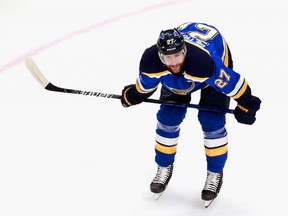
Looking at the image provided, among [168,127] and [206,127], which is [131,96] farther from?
[206,127]

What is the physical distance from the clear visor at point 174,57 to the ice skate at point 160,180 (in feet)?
2.63

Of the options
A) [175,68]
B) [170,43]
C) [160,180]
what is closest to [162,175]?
[160,180]

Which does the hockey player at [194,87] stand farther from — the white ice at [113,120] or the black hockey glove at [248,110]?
the white ice at [113,120]

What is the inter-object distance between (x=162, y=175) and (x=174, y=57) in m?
0.86

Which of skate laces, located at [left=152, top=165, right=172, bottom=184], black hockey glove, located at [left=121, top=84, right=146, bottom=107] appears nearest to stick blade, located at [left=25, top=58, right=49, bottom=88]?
black hockey glove, located at [left=121, top=84, right=146, bottom=107]

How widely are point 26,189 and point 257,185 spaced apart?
136 cm

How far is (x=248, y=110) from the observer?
2.87 meters

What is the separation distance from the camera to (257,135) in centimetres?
368

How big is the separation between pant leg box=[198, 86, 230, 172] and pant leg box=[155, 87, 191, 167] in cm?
12

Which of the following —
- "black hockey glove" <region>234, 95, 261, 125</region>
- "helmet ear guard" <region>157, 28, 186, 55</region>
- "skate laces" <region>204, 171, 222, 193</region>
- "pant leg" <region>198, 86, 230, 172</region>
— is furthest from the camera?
"skate laces" <region>204, 171, 222, 193</region>

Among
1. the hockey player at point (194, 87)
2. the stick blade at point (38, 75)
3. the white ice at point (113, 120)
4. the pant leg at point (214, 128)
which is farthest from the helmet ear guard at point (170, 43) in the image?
the stick blade at point (38, 75)

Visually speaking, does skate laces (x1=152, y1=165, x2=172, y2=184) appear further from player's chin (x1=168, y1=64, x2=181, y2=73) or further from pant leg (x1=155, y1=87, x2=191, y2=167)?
player's chin (x1=168, y1=64, x2=181, y2=73)

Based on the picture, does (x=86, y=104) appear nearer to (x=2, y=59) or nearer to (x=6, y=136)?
(x=6, y=136)

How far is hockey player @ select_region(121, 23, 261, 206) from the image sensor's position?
8.92 ft
